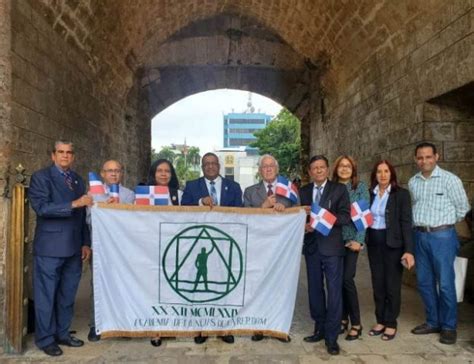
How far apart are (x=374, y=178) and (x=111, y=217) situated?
7.77 feet

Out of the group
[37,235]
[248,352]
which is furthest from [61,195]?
[248,352]

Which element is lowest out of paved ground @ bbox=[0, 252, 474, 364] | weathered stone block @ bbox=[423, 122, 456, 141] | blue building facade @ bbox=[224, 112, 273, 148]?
paved ground @ bbox=[0, 252, 474, 364]

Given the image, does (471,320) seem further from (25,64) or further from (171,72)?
(171,72)

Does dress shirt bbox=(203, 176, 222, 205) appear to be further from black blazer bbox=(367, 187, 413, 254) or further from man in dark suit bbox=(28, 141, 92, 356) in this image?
black blazer bbox=(367, 187, 413, 254)

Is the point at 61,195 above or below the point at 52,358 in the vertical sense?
above

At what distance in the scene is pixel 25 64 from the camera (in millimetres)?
4766

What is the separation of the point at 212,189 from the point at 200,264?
91 cm

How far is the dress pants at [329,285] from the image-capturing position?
12.4ft

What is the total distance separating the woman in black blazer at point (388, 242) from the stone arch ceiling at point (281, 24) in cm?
236

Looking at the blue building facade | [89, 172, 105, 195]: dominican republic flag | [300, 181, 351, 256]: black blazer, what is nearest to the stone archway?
[89, 172, 105, 195]: dominican republic flag

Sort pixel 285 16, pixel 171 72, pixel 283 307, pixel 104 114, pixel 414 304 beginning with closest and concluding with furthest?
pixel 283 307 → pixel 414 304 → pixel 104 114 → pixel 285 16 → pixel 171 72

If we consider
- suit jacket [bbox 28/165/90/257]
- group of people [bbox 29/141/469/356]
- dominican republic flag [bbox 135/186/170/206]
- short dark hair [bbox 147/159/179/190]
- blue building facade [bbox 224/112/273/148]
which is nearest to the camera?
suit jacket [bbox 28/165/90/257]

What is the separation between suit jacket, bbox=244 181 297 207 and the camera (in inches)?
163

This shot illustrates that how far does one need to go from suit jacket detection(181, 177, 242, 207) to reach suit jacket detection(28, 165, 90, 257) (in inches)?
41.9
